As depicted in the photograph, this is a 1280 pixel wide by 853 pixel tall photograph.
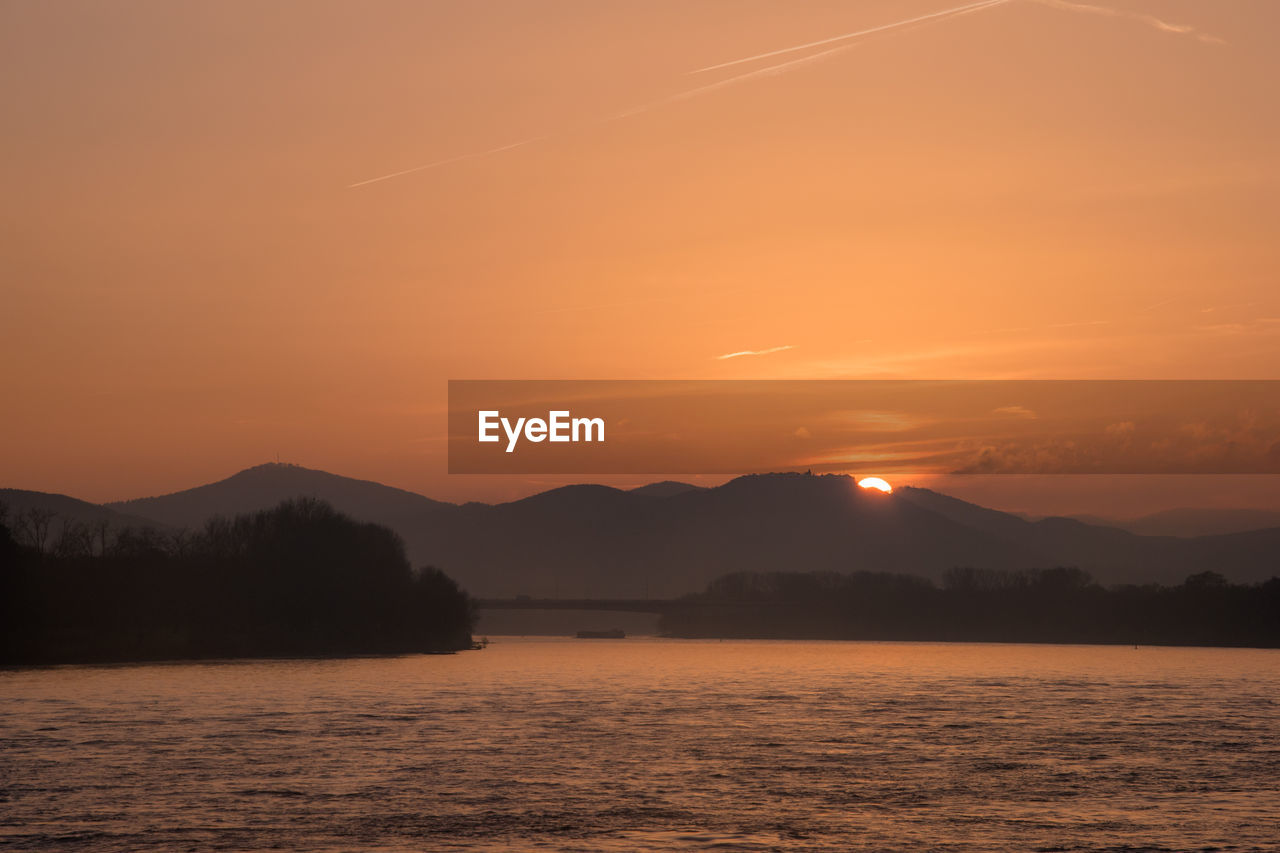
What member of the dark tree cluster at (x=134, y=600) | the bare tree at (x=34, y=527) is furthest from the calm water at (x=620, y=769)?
the bare tree at (x=34, y=527)

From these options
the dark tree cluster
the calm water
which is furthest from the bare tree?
the calm water

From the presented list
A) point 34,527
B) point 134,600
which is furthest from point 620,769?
point 34,527

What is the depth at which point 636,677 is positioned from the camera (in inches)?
6491

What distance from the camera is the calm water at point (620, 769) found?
46.1m

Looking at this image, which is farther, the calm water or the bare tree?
the bare tree

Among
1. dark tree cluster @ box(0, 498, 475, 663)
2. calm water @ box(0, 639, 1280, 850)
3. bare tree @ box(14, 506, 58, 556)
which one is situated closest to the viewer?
calm water @ box(0, 639, 1280, 850)

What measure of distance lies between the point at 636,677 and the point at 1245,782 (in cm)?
10792

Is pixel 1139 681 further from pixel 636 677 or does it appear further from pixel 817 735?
pixel 817 735

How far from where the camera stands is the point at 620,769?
64.0m

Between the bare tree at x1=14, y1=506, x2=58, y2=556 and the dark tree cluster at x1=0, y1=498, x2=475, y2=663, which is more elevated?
the bare tree at x1=14, y1=506, x2=58, y2=556

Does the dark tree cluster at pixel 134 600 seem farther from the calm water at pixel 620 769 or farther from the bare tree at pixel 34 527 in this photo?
the calm water at pixel 620 769

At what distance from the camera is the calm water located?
1816 inches

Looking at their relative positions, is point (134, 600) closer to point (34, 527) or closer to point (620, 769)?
point (34, 527)

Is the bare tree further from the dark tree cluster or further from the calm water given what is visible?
the calm water
